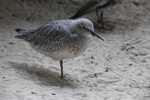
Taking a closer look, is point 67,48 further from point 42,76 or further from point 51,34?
point 42,76

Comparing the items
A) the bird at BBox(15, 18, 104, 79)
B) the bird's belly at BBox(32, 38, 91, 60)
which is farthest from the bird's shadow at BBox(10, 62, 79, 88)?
the bird's belly at BBox(32, 38, 91, 60)

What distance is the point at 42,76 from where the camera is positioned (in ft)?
15.6

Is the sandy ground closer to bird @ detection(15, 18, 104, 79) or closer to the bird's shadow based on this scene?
the bird's shadow

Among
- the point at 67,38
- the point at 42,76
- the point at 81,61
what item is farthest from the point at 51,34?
the point at 81,61

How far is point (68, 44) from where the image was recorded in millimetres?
4469

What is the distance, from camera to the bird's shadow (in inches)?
180

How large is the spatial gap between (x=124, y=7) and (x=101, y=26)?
106 centimetres

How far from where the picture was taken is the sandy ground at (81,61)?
4.21 meters

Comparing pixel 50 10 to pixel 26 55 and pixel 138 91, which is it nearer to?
pixel 26 55

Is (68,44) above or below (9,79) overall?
above

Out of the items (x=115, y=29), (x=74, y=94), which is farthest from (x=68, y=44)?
(x=115, y=29)

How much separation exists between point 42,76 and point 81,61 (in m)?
0.97

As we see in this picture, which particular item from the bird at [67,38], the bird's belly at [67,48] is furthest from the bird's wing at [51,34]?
the bird's belly at [67,48]

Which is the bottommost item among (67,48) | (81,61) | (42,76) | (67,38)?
(42,76)
